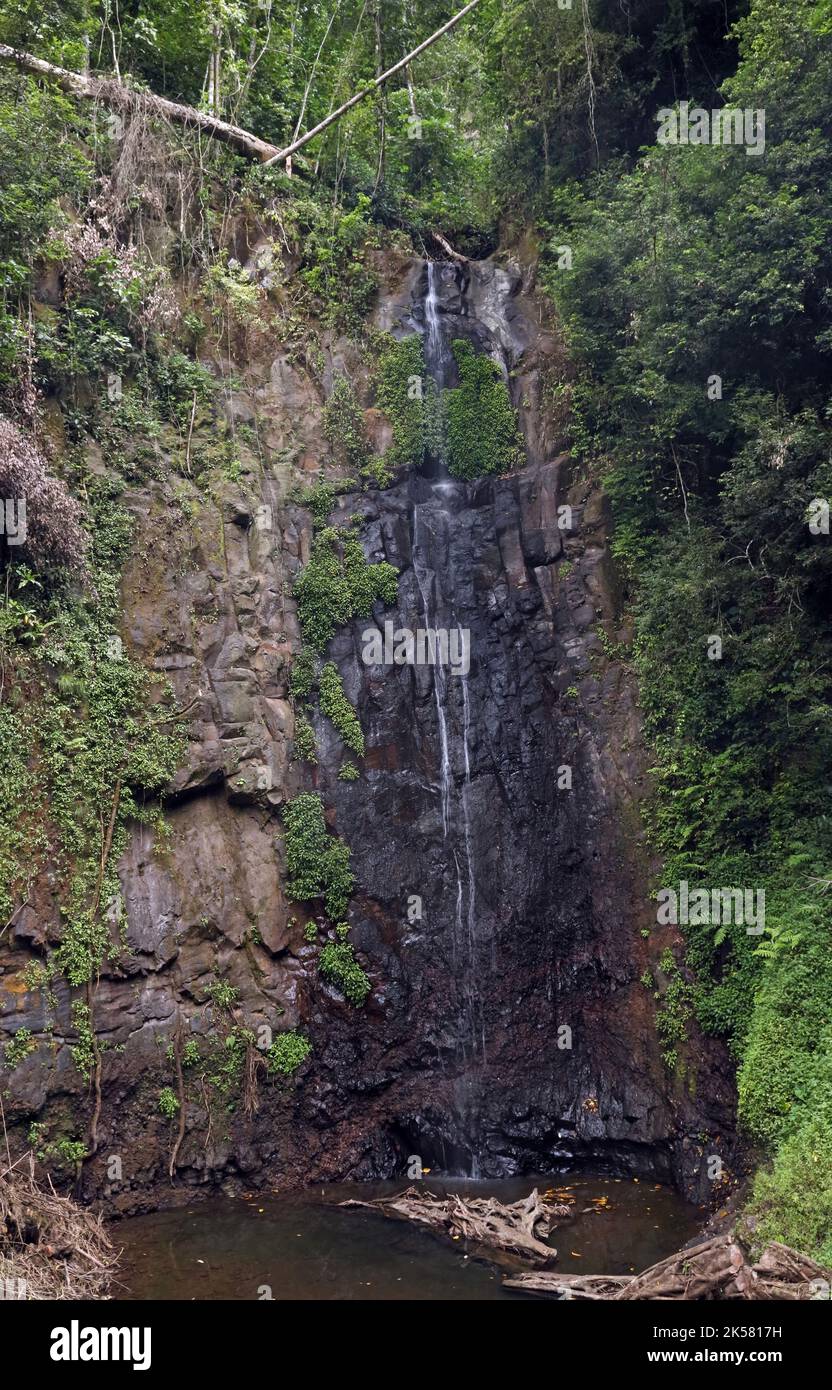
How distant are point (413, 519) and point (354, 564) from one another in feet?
4.49

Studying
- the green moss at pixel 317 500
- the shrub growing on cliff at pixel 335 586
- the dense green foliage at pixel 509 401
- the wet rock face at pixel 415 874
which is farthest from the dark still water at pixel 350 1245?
the green moss at pixel 317 500

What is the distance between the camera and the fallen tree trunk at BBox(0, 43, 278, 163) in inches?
493

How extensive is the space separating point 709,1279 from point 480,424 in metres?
12.1

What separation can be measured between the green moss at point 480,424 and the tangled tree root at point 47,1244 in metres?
11.2

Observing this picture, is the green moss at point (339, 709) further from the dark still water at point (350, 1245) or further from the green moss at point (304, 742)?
the dark still water at point (350, 1245)

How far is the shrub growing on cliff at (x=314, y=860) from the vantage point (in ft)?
38.3

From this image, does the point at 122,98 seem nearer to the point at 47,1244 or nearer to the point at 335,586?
the point at 335,586

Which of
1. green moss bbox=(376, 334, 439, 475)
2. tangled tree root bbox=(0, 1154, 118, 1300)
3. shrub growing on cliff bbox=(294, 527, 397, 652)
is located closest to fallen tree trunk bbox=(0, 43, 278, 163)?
green moss bbox=(376, 334, 439, 475)

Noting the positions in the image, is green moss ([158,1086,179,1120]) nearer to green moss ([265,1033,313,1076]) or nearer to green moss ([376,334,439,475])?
green moss ([265,1033,313,1076])

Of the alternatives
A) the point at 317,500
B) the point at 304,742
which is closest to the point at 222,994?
the point at 304,742

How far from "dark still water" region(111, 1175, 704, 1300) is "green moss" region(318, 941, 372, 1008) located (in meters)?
2.14

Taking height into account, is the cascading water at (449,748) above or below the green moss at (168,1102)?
above

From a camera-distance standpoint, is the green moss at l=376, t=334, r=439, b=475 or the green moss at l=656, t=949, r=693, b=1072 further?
the green moss at l=376, t=334, r=439, b=475

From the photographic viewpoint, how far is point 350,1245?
8.65m
